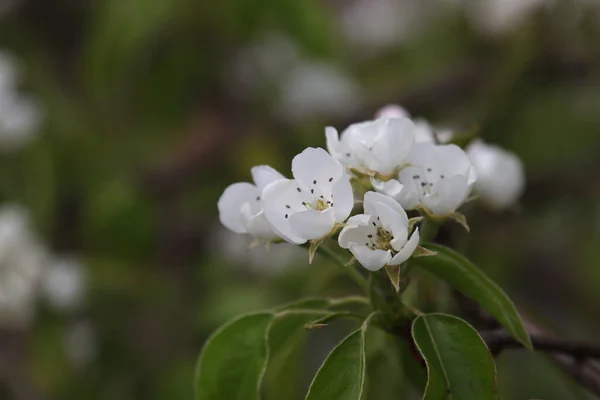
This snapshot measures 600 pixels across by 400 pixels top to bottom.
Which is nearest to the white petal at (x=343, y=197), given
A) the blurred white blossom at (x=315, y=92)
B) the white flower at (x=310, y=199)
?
the white flower at (x=310, y=199)

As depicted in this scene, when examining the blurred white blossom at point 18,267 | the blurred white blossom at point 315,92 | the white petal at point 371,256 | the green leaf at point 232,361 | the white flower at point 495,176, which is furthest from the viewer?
the blurred white blossom at point 315,92

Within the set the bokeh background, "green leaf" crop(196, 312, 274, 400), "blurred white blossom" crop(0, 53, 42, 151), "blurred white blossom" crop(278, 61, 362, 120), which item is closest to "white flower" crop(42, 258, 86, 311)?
the bokeh background

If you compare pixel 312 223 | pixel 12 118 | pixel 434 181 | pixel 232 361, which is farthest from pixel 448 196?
pixel 12 118

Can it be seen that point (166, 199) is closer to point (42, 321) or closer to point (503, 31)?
point (42, 321)

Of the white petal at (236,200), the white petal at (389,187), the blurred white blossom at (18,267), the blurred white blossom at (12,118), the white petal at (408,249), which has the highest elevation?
the blurred white blossom at (12,118)

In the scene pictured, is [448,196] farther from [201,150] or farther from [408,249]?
[201,150]

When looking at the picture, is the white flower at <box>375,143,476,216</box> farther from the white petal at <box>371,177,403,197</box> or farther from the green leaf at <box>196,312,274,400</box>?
the green leaf at <box>196,312,274,400</box>

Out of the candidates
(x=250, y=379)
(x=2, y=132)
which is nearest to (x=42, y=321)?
(x=2, y=132)

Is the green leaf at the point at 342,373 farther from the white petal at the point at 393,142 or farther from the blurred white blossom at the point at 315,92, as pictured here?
the blurred white blossom at the point at 315,92
